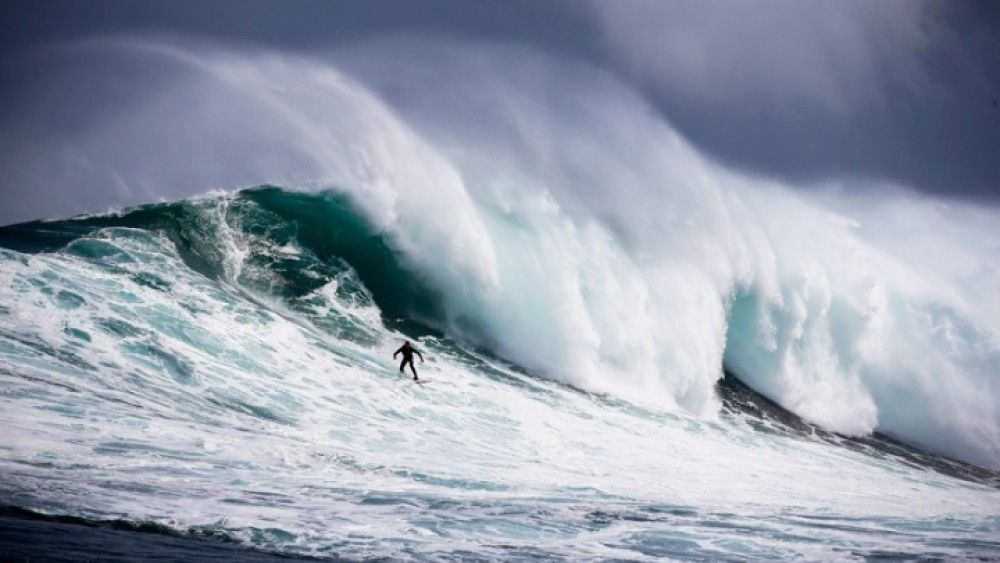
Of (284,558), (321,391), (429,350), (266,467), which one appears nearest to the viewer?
(284,558)

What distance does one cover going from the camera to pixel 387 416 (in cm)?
1034

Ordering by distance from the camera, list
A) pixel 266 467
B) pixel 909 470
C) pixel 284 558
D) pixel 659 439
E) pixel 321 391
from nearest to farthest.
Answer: pixel 284 558 → pixel 266 467 → pixel 321 391 → pixel 659 439 → pixel 909 470

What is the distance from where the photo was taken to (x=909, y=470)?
53.5 feet

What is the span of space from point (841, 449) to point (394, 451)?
12747 millimetres

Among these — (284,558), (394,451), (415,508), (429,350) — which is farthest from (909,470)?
(284,558)

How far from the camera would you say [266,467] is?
7.02 metres

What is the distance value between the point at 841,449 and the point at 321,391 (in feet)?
41.9

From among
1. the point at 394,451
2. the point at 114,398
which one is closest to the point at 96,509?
the point at 114,398

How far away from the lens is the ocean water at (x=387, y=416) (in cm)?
588

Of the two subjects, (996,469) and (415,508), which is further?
(996,469)

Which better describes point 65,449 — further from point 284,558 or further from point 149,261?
point 149,261

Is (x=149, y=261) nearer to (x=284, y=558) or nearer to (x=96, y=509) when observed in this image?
(x=96, y=509)

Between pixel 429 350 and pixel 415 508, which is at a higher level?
pixel 429 350

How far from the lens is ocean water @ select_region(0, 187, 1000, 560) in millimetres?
5875
